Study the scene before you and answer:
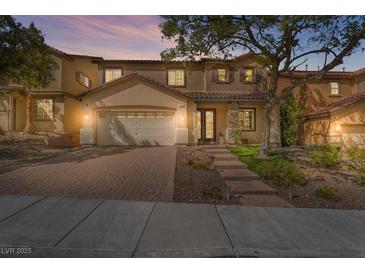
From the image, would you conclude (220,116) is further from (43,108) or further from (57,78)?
(43,108)

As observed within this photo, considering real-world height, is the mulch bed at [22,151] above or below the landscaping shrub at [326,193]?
above

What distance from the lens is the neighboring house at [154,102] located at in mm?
15445

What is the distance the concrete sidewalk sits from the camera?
11.7 ft

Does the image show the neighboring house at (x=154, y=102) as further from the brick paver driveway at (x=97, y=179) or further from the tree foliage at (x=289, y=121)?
the brick paver driveway at (x=97, y=179)

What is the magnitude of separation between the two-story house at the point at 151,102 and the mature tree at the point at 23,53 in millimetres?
2857

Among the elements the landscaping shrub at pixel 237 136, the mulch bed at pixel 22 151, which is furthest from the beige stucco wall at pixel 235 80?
the mulch bed at pixel 22 151

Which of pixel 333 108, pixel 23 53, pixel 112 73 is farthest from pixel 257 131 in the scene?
pixel 23 53

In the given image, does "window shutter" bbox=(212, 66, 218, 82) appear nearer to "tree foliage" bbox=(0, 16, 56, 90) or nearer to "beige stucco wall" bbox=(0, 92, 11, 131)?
"tree foliage" bbox=(0, 16, 56, 90)

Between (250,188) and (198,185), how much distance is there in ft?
5.34

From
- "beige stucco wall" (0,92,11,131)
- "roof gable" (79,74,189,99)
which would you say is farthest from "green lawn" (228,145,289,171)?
"beige stucco wall" (0,92,11,131)

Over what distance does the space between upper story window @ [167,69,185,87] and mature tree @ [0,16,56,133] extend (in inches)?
328

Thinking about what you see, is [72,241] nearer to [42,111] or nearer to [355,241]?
[355,241]

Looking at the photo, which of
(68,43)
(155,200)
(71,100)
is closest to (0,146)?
(71,100)

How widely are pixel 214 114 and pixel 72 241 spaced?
1457cm
